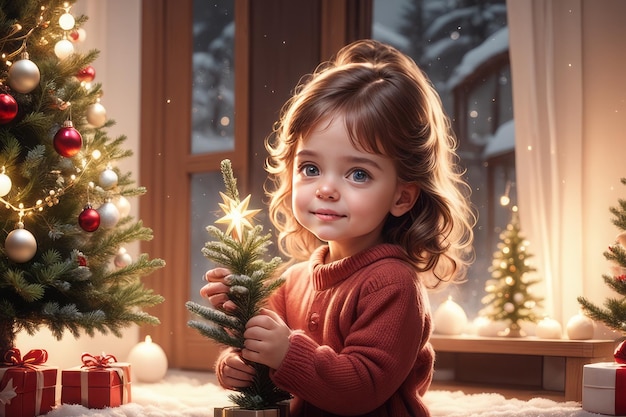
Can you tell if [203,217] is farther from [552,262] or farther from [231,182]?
[231,182]

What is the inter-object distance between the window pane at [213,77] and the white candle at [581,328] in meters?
1.47

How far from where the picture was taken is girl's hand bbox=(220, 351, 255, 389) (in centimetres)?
160

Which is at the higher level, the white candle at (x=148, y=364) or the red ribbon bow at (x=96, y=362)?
the red ribbon bow at (x=96, y=362)

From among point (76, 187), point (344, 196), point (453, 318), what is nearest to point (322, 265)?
point (344, 196)

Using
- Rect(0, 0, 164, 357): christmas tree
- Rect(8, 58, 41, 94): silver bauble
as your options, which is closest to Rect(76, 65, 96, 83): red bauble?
Rect(0, 0, 164, 357): christmas tree

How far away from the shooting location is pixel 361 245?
5.88 ft

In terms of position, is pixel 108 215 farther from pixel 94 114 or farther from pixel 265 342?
pixel 265 342

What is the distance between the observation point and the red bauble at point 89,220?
82.4 inches

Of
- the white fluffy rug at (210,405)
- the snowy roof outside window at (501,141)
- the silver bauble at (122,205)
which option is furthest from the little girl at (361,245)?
the snowy roof outside window at (501,141)

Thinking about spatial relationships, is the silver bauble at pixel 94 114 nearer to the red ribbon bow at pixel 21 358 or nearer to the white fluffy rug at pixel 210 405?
the red ribbon bow at pixel 21 358

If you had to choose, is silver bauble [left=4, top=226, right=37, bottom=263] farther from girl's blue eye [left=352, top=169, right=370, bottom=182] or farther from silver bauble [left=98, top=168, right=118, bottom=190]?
girl's blue eye [left=352, top=169, right=370, bottom=182]

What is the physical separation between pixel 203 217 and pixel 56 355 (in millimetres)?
Result: 803

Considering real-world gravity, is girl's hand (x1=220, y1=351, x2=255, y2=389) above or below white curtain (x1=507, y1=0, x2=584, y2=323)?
below

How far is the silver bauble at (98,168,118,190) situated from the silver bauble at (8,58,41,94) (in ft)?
1.01
